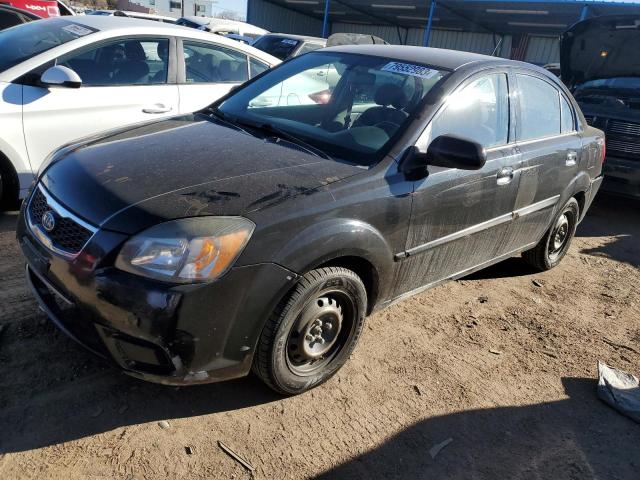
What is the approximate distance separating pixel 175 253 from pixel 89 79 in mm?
3070

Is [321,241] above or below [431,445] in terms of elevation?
above

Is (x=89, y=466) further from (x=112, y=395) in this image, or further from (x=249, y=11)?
(x=249, y=11)

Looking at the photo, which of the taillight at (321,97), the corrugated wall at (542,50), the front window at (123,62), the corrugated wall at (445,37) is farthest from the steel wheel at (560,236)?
the corrugated wall at (445,37)

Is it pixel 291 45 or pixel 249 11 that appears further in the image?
pixel 249 11

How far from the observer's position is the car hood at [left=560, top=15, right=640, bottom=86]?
21.4ft

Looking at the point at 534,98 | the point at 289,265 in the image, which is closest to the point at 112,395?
the point at 289,265

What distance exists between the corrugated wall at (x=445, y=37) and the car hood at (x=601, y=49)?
2078 cm

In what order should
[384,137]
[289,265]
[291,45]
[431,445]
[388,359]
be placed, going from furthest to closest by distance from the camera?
[291,45], [388,359], [384,137], [431,445], [289,265]

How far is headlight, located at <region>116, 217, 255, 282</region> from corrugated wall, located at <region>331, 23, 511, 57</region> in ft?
90.9

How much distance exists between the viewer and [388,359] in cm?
317

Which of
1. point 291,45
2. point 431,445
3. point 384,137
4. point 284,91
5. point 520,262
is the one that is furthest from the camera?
point 291,45

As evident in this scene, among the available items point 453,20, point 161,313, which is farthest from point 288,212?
point 453,20

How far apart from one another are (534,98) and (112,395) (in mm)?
3359

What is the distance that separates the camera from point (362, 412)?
2703 millimetres
